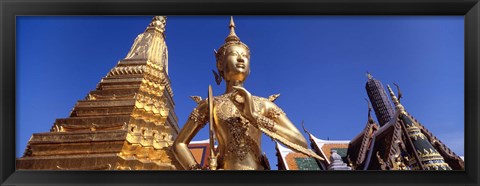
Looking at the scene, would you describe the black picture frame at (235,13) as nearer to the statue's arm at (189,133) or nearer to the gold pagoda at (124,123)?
the statue's arm at (189,133)

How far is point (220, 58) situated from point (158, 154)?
2379 millimetres

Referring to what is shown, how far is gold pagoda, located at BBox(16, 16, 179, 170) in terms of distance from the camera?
14.1 ft

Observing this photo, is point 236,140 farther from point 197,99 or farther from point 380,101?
point 380,101

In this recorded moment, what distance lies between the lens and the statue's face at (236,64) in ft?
7.79

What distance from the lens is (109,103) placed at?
507 cm

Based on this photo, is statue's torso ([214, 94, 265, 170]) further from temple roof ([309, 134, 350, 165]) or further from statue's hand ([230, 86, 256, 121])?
temple roof ([309, 134, 350, 165])

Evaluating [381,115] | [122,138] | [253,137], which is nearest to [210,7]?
[253,137]

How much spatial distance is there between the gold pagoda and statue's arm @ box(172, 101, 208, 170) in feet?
5.18

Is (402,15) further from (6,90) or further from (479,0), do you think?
(6,90)

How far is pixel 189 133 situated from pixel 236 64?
39 centimetres

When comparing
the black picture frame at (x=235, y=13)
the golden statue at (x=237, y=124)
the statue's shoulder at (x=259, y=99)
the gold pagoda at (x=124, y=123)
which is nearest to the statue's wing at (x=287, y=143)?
the golden statue at (x=237, y=124)

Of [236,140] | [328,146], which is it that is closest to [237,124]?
[236,140]

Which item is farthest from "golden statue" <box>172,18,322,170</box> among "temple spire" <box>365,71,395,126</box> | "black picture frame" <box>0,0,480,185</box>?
"temple spire" <box>365,71,395,126</box>

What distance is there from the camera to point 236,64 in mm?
2373
